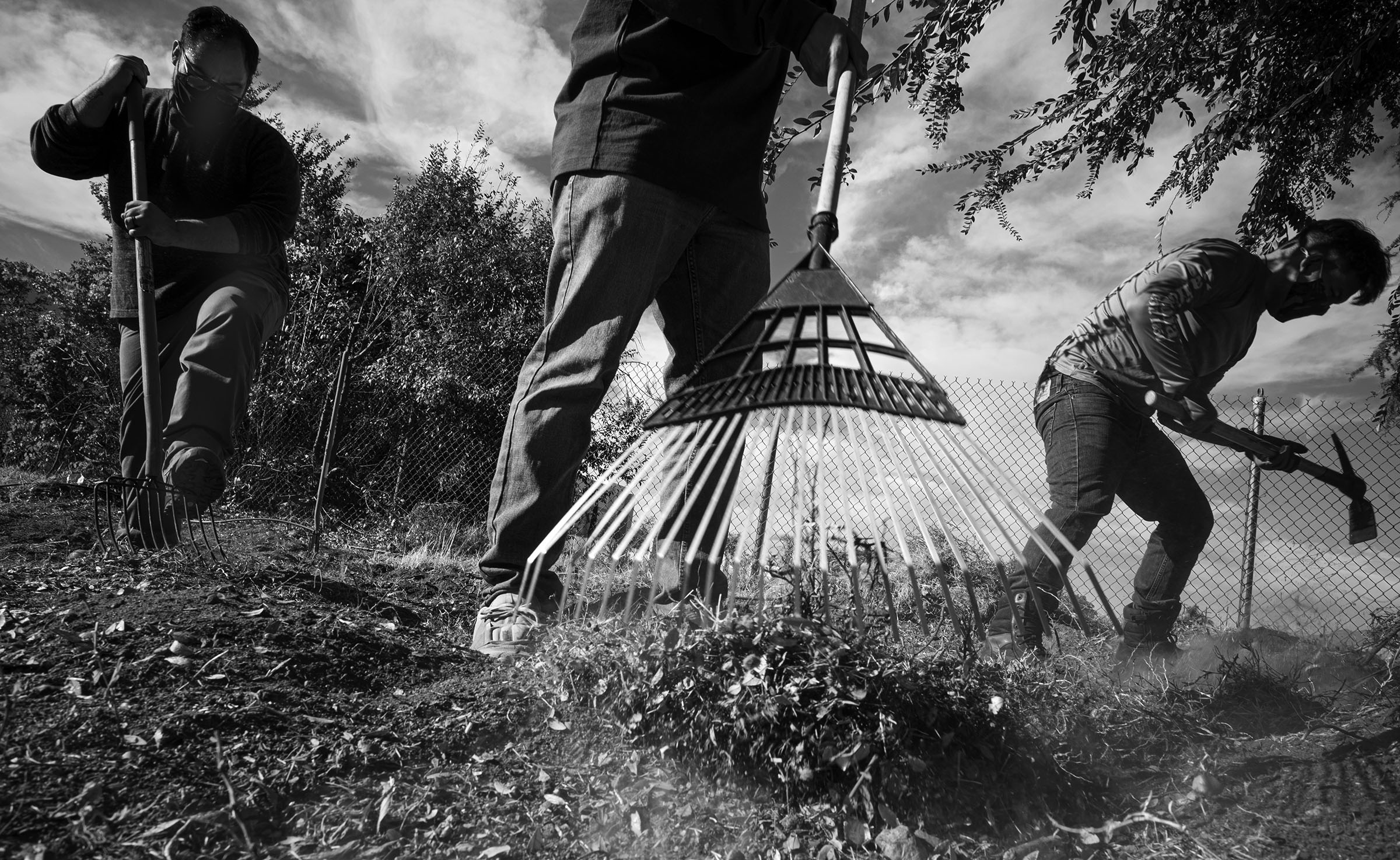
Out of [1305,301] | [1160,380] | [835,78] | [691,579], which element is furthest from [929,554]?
[1305,301]

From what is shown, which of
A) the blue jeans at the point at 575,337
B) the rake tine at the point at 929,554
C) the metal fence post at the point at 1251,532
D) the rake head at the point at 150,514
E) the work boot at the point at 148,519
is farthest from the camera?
the metal fence post at the point at 1251,532

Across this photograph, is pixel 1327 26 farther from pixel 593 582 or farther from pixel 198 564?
pixel 198 564

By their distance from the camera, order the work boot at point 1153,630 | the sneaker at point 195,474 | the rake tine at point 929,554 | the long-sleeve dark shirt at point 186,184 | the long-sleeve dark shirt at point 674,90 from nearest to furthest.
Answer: the rake tine at point 929,554
the long-sleeve dark shirt at point 674,90
the sneaker at point 195,474
the work boot at point 1153,630
the long-sleeve dark shirt at point 186,184

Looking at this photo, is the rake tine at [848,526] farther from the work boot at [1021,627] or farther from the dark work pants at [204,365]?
the dark work pants at [204,365]

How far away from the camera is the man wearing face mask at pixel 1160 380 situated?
2627mm

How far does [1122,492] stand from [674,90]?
7.30 feet

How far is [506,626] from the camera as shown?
5.23 feet

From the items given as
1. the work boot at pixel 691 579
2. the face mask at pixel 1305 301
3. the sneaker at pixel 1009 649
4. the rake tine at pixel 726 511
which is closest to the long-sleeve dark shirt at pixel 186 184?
the work boot at pixel 691 579

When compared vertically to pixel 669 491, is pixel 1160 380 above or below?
above

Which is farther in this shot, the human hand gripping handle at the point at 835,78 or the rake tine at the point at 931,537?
the human hand gripping handle at the point at 835,78

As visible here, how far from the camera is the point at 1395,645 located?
2.57 metres

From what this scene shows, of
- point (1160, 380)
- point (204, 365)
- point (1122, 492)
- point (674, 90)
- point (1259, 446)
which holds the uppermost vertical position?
point (674, 90)

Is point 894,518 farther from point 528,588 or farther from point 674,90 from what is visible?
point 674,90

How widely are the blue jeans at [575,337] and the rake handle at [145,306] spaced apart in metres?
1.44
